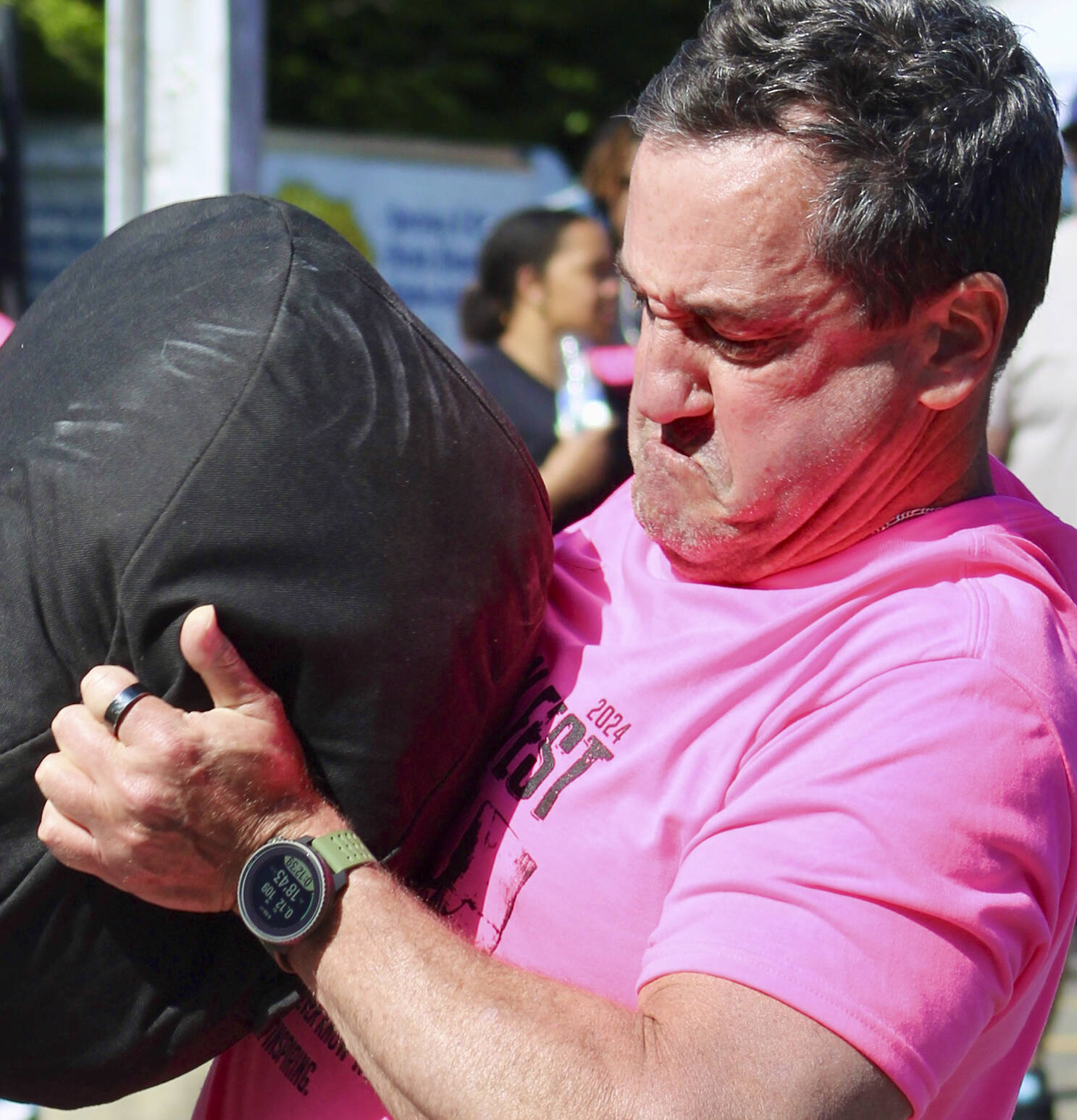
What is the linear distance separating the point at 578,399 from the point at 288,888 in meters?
2.62

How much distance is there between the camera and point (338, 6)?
1404 centimetres

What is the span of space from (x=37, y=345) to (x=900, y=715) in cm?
83

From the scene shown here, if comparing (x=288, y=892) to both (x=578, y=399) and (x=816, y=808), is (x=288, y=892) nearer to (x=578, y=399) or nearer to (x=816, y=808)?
(x=816, y=808)

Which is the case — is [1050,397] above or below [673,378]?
below

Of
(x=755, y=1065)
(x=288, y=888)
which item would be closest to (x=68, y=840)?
(x=288, y=888)

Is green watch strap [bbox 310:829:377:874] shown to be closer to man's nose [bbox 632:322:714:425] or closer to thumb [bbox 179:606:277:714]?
thumb [bbox 179:606:277:714]

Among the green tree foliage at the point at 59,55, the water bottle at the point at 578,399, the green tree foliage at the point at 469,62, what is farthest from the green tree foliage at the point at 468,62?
the water bottle at the point at 578,399

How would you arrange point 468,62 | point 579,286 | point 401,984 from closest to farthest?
1. point 401,984
2. point 579,286
3. point 468,62

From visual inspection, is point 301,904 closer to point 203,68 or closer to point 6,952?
point 6,952

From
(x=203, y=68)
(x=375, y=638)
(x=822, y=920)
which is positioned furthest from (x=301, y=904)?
(x=203, y=68)

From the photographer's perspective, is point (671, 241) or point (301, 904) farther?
point (671, 241)

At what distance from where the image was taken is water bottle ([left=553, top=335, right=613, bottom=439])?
11.8 feet

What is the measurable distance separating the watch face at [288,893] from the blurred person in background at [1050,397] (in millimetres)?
2347

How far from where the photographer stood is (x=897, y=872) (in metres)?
1.08
